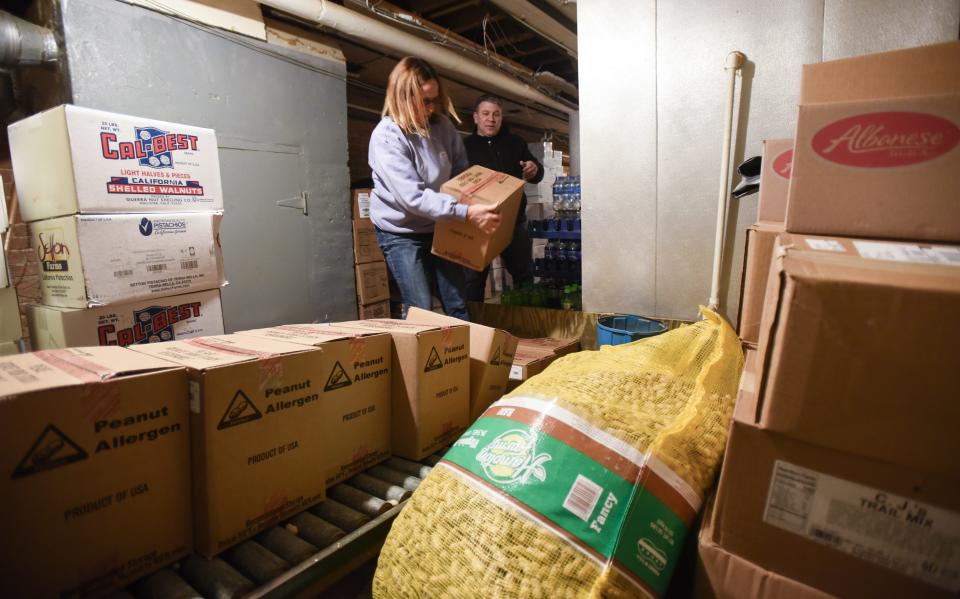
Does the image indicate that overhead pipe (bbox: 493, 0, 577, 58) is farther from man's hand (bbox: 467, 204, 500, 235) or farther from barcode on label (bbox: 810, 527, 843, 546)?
barcode on label (bbox: 810, 527, 843, 546)

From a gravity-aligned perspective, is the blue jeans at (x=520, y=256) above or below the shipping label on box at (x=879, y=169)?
below

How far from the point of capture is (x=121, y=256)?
1701mm

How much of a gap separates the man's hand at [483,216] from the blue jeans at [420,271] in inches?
11.1

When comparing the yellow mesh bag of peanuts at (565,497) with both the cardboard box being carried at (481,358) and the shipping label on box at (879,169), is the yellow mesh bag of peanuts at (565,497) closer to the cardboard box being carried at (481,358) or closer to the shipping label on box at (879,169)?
the shipping label on box at (879,169)

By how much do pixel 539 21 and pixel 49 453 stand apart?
154 inches

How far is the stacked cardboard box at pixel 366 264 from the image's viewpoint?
3990 millimetres

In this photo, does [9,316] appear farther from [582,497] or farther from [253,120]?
[582,497]

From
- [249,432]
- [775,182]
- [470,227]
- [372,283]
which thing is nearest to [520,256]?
[372,283]

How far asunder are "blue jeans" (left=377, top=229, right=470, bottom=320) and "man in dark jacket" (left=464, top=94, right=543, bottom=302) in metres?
0.89

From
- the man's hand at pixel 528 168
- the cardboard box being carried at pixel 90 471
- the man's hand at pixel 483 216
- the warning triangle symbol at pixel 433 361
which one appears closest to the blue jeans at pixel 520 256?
the man's hand at pixel 528 168

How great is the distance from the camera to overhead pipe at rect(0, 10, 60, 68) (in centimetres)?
220

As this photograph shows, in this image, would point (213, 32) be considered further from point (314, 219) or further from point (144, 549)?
point (144, 549)

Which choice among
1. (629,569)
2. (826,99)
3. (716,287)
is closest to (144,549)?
(629,569)

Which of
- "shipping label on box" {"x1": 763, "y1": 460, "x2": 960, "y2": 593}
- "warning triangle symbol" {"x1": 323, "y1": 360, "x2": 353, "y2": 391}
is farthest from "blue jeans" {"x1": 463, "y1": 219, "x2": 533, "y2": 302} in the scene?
"shipping label on box" {"x1": 763, "y1": 460, "x2": 960, "y2": 593}
